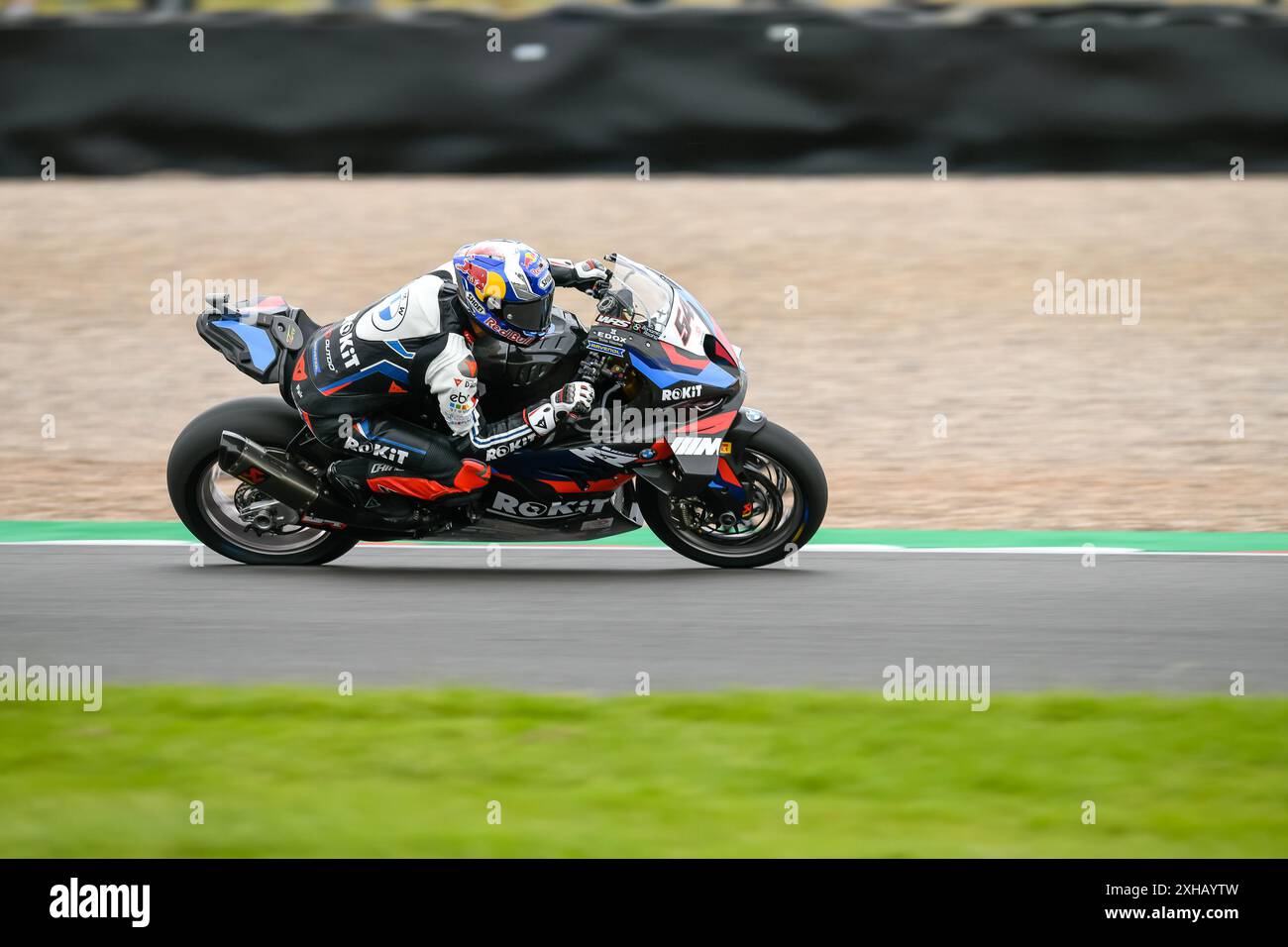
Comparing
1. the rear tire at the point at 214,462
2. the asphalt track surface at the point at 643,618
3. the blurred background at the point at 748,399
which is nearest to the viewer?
the blurred background at the point at 748,399

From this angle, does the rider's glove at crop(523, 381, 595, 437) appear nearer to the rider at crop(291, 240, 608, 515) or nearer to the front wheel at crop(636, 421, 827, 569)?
the rider at crop(291, 240, 608, 515)

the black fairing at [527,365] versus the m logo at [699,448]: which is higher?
the black fairing at [527,365]

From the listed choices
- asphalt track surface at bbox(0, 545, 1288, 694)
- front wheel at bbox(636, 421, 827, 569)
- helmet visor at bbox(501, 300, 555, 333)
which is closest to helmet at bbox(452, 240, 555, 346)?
helmet visor at bbox(501, 300, 555, 333)

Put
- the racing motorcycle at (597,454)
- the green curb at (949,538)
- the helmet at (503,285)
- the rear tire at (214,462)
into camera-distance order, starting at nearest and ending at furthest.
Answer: the helmet at (503,285)
the racing motorcycle at (597,454)
the rear tire at (214,462)
the green curb at (949,538)

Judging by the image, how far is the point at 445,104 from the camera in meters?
14.4

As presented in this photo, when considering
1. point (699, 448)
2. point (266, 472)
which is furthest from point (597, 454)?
point (266, 472)

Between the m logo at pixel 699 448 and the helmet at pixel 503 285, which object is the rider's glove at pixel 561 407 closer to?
the helmet at pixel 503 285

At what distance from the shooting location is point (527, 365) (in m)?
7.69

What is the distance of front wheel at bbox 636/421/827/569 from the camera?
7.62m

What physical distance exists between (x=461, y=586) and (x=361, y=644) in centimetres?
109

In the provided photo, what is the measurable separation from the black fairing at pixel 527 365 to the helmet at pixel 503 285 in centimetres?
22

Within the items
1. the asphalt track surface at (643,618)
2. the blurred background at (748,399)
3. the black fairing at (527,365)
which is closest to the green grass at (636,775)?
the blurred background at (748,399)

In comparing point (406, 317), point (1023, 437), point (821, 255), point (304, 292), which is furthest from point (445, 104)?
point (406, 317)

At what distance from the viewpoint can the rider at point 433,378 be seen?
7.40 meters
